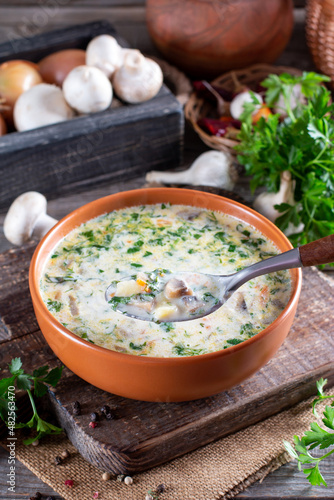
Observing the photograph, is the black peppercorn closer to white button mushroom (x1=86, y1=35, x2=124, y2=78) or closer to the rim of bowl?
the rim of bowl

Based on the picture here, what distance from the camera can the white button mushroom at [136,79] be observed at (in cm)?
291

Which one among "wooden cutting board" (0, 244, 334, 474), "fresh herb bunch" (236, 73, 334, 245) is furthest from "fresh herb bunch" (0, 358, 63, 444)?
"fresh herb bunch" (236, 73, 334, 245)

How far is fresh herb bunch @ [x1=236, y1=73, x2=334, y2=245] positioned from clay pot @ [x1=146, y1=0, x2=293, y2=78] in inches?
45.3

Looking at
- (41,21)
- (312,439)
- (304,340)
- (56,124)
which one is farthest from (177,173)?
(41,21)

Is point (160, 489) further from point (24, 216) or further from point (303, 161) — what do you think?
point (303, 161)

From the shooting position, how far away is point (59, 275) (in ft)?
6.40

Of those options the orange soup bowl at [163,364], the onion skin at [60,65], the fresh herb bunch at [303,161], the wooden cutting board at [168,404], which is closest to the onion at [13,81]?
the onion skin at [60,65]

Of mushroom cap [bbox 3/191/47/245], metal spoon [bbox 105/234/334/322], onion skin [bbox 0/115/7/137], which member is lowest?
mushroom cap [bbox 3/191/47/245]

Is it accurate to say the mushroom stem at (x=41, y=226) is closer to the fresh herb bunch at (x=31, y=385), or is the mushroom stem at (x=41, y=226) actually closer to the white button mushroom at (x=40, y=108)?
the white button mushroom at (x=40, y=108)

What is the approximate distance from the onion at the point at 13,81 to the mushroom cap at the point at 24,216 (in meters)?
0.81

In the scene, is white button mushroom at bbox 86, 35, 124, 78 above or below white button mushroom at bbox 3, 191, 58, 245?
above

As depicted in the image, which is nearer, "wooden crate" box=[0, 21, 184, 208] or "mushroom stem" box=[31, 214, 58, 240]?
→ "mushroom stem" box=[31, 214, 58, 240]

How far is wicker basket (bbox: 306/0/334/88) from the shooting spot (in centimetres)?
340

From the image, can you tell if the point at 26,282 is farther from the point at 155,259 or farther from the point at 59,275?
the point at 155,259
